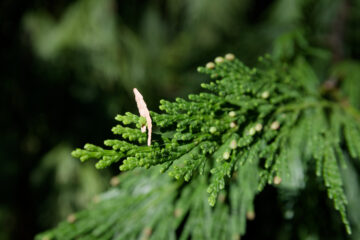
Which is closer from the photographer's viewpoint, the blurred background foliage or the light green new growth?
the light green new growth

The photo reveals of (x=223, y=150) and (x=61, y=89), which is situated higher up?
(x=61, y=89)

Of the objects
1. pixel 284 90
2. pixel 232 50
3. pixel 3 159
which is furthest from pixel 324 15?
pixel 3 159

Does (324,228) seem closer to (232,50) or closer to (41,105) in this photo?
(232,50)

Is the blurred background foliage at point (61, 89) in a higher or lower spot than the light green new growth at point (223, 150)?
higher

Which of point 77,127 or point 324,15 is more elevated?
point 324,15

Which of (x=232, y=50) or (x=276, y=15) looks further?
(x=276, y=15)

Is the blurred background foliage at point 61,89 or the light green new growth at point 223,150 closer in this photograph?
the light green new growth at point 223,150

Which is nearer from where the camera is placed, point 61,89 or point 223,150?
point 223,150

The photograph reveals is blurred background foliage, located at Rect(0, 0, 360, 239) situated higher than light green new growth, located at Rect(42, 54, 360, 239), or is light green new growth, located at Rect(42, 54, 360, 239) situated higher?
blurred background foliage, located at Rect(0, 0, 360, 239)
